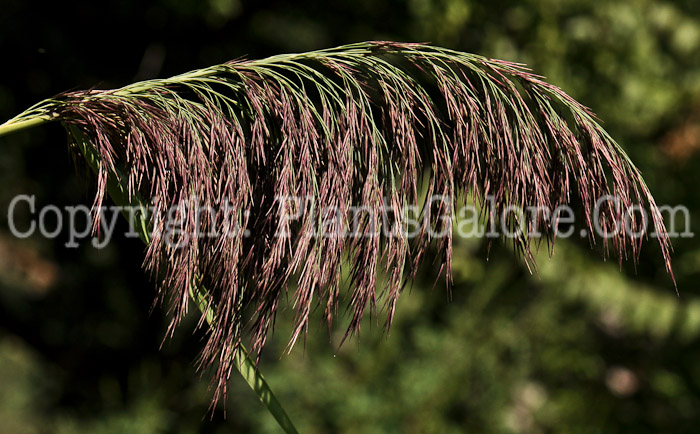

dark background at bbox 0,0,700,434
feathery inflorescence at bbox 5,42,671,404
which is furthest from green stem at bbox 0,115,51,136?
dark background at bbox 0,0,700,434

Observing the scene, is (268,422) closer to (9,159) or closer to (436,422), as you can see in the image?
(436,422)

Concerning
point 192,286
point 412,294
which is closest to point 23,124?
point 192,286

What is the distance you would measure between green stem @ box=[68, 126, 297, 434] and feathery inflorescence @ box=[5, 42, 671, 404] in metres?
0.02

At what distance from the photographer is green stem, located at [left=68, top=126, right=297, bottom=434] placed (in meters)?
0.92

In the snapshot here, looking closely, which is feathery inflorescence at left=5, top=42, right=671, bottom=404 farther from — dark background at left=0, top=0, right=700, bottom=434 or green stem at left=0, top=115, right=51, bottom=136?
dark background at left=0, top=0, right=700, bottom=434

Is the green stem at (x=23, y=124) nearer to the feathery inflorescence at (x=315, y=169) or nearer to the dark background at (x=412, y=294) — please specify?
the feathery inflorescence at (x=315, y=169)

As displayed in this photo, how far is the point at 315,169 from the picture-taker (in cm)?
89

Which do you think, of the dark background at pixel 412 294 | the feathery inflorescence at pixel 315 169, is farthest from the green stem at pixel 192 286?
the dark background at pixel 412 294

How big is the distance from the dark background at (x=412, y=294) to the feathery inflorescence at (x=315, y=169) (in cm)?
212

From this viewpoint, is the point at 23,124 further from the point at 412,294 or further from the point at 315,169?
the point at 412,294

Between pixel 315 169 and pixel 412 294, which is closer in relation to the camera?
pixel 315 169

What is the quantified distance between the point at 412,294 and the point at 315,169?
295cm

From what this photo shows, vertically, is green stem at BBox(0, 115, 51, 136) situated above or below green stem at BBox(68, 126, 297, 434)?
above

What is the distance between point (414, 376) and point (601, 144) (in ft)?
9.54
